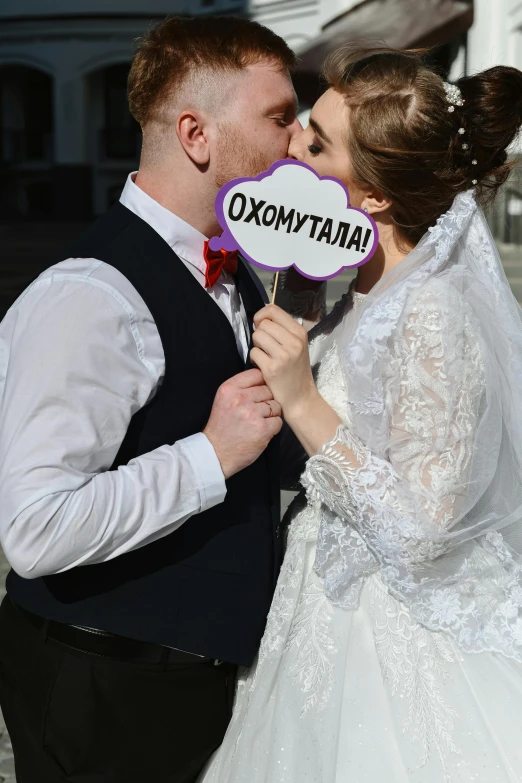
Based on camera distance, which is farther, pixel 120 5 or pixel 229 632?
pixel 120 5

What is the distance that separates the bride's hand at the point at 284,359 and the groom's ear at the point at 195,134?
0.39 meters

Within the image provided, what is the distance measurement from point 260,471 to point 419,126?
816 mm

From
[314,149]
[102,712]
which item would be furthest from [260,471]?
[314,149]

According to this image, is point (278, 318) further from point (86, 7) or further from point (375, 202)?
point (86, 7)

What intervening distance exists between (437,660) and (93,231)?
43.9 inches

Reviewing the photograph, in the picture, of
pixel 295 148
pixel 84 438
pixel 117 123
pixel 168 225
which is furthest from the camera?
pixel 117 123

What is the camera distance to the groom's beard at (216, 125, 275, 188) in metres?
2.05

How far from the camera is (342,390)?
2.10 metres

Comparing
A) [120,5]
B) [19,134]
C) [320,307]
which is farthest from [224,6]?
[320,307]

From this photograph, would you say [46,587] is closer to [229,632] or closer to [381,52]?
[229,632]

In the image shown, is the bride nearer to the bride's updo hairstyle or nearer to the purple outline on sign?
the bride's updo hairstyle

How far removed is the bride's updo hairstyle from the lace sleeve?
33 centimetres

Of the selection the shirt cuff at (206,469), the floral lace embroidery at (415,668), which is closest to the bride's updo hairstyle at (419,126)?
the shirt cuff at (206,469)

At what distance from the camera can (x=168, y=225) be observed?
2016 mm
